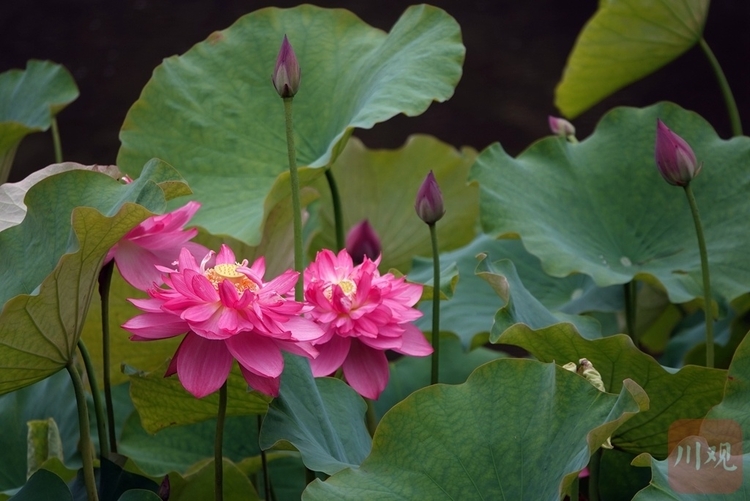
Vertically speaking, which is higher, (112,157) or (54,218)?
(54,218)

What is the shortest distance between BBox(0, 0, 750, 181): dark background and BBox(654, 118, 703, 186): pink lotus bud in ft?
7.07

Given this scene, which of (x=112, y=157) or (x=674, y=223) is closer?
(x=674, y=223)

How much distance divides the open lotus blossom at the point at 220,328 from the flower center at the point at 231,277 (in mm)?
38

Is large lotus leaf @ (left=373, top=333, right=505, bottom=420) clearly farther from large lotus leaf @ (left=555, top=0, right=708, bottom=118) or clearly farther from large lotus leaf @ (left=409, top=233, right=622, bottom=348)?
large lotus leaf @ (left=555, top=0, right=708, bottom=118)

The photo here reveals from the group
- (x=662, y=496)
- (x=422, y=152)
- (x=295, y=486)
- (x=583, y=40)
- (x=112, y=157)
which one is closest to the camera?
(x=662, y=496)

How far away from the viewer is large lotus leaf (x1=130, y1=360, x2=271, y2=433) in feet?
2.29

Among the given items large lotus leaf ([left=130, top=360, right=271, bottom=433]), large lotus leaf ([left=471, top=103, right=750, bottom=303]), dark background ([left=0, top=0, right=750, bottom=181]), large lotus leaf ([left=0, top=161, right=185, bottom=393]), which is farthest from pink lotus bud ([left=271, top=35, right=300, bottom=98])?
dark background ([left=0, top=0, right=750, bottom=181])

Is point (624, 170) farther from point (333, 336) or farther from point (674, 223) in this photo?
point (333, 336)

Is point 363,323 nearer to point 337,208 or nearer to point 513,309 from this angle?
point 513,309

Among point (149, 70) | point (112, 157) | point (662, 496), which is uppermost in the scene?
point (662, 496)

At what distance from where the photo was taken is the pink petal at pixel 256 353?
57 cm

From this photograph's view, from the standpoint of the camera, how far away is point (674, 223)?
1.03 metres

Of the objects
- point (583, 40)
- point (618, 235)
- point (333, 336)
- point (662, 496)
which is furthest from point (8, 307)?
point (583, 40)

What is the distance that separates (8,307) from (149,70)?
2.56 m
